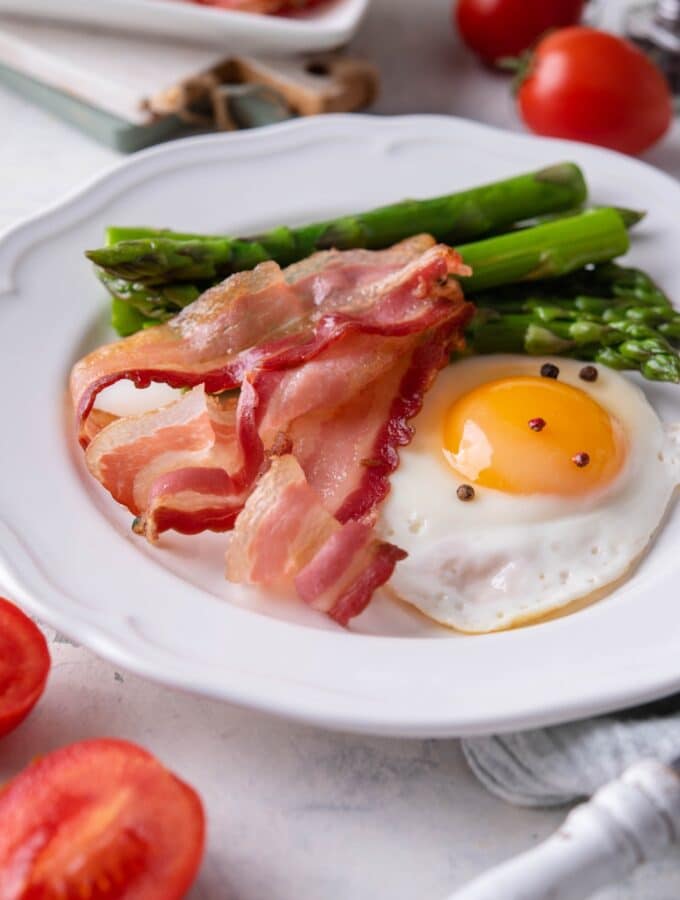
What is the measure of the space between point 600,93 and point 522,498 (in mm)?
2955

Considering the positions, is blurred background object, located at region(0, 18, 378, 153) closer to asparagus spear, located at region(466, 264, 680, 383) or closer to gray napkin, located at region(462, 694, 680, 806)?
asparagus spear, located at region(466, 264, 680, 383)

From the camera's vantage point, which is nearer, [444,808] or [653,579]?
[444,808]

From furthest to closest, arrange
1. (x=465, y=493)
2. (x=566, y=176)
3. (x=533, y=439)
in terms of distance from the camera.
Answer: (x=566, y=176), (x=533, y=439), (x=465, y=493)

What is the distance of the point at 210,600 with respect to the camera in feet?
11.4

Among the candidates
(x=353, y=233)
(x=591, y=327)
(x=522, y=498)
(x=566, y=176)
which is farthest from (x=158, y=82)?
(x=522, y=498)

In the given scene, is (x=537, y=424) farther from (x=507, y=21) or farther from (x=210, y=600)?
(x=507, y=21)

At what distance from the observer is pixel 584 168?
17.9 feet

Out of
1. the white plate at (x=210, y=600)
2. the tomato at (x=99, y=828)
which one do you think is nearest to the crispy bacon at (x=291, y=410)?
the white plate at (x=210, y=600)

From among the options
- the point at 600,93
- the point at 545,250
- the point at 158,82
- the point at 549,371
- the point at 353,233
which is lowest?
the point at 158,82

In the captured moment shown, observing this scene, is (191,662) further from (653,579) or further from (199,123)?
(199,123)

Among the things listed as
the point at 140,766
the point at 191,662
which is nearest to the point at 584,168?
the point at 191,662

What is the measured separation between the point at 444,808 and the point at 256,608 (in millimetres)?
823

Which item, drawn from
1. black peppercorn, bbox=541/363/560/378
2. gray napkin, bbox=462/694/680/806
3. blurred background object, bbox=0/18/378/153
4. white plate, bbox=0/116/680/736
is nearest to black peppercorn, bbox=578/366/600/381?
black peppercorn, bbox=541/363/560/378

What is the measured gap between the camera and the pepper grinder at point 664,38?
6.71 meters
